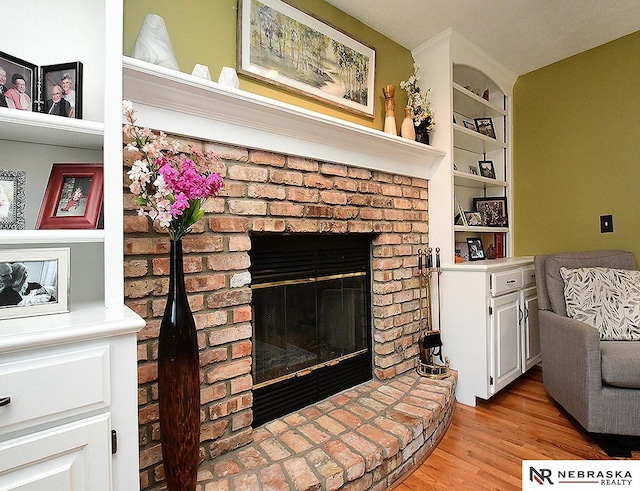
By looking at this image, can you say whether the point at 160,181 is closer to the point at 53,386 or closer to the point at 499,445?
the point at 53,386

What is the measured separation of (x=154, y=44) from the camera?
4.22ft

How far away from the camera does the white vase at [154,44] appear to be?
4.17 feet

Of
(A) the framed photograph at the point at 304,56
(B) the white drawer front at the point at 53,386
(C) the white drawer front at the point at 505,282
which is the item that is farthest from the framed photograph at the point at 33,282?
(C) the white drawer front at the point at 505,282

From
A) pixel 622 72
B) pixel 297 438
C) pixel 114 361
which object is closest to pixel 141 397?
pixel 114 361

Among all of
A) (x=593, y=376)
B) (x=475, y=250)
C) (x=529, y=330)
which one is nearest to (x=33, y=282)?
(x=593, y=376)

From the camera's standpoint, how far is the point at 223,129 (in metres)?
1.44

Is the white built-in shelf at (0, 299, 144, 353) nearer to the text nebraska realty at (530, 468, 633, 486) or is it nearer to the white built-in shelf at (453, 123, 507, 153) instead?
→ the text nebraska realty at (530, 468, 633, 486)

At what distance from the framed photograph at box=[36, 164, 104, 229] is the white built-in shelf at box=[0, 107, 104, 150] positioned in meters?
0.09

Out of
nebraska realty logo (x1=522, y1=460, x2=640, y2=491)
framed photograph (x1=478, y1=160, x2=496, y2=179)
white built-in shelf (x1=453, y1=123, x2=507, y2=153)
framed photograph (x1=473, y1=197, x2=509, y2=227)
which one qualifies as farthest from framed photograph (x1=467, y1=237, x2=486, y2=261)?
nebraska realty logo (x1=522, y1=460, x2=640, y2=491)

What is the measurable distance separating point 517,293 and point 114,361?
2.56m

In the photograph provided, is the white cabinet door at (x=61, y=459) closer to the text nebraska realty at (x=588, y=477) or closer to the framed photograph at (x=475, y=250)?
the text nebraska realty at (x=588, y=477)

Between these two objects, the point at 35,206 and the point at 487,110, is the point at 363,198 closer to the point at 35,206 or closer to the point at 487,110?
the point at 35,206

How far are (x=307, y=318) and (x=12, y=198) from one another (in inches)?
55.1

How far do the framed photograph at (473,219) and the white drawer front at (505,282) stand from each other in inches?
21.8
